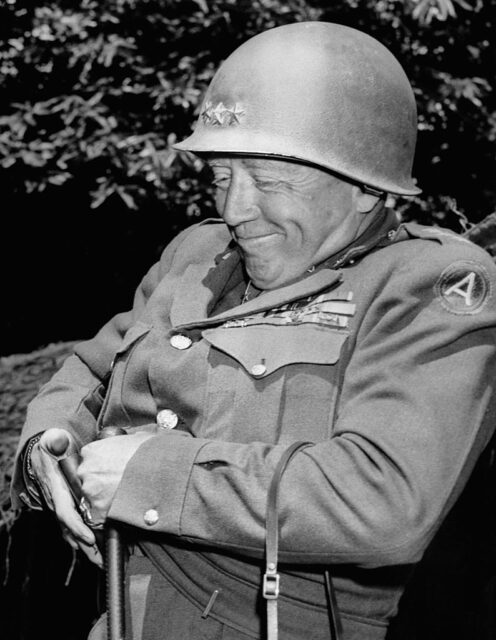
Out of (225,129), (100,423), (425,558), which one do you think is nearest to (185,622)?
(100,423)

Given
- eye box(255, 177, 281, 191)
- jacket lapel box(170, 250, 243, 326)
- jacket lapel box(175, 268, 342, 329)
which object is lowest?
jacket lapel box(170, 250, 243, 326)

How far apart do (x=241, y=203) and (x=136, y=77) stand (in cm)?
383

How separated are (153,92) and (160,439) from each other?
4.06 metres

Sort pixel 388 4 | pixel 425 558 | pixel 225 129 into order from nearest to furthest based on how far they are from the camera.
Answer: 1. pixel 225 129
2. pixel 425 558
3. pixel 388 4

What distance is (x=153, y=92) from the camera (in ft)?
19.1

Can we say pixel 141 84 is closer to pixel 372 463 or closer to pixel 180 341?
pixel 180 341

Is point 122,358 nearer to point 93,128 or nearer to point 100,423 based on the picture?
point 100,423

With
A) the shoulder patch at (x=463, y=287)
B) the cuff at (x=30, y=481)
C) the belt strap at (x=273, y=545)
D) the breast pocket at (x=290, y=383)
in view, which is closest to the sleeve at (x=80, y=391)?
the cuff at (x=30, y=481)

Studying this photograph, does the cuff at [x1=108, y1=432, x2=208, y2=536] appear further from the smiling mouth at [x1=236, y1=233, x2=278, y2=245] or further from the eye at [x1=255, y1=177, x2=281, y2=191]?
the eye at [x1=255, y1=177, x2=281, y2=191]

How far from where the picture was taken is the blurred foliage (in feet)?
19.0

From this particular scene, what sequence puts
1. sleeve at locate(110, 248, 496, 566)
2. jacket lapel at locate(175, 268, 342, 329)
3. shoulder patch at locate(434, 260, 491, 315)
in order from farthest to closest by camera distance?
jacket lapel at locate(175, 268, 342, 329) < shoulder patch at locate(434, 260, 491, 315) < sleeve at locate(110, 248, 496, 566)

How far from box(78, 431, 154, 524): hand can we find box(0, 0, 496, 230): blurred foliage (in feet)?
12.2

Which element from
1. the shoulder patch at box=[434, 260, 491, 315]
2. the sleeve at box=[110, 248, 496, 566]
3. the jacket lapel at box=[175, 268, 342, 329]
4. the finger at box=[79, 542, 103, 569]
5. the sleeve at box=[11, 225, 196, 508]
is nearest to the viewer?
the sleeve at box=[110, 248, 496, 566]

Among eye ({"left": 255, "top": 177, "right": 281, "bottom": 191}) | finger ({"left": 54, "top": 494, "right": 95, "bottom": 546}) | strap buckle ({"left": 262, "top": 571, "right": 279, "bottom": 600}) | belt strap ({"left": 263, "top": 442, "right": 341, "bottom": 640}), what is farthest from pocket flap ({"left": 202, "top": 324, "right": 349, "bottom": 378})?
finger ({"left": 54, "top": 494, "right": 95, "bottom": 546})
